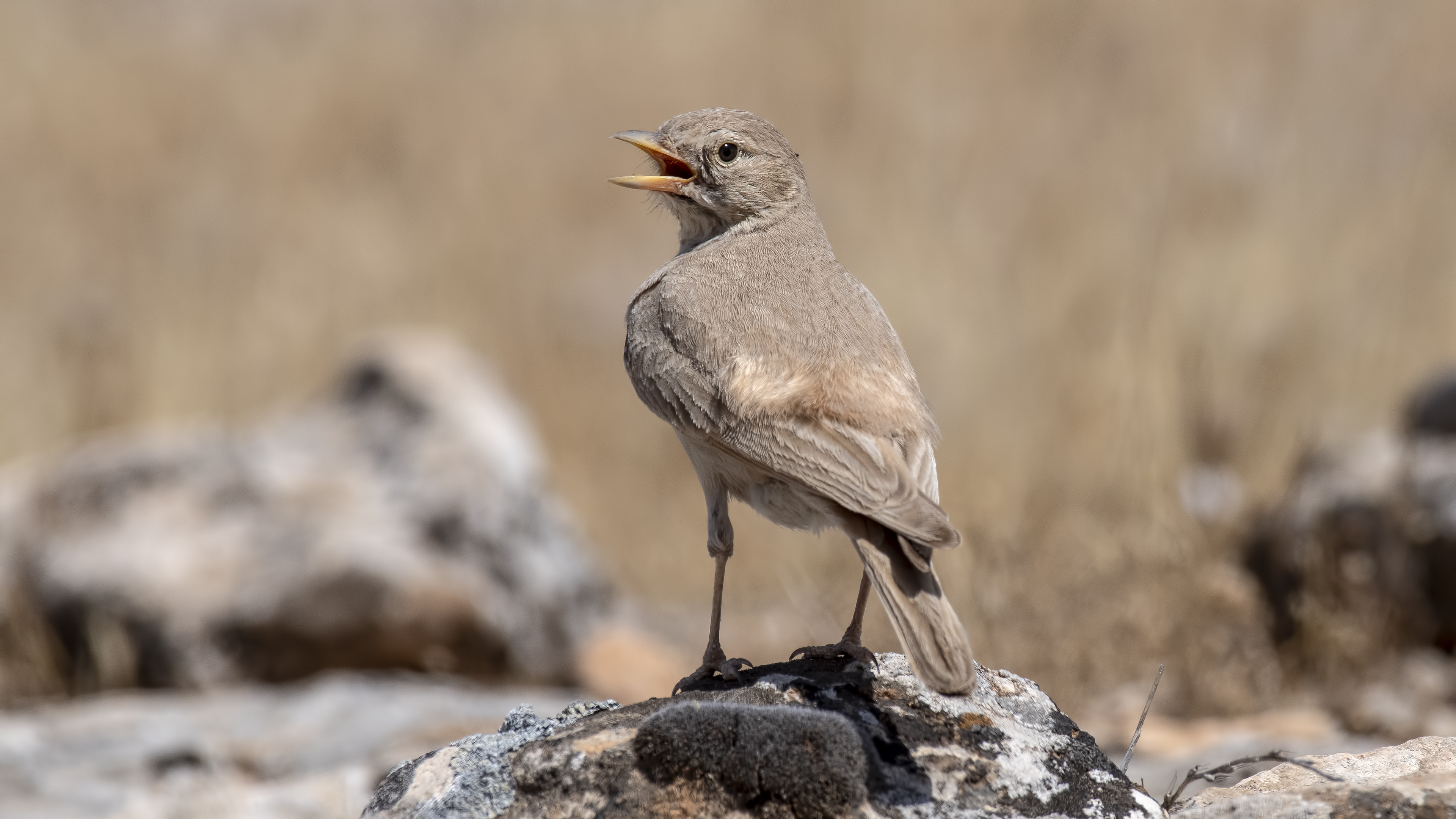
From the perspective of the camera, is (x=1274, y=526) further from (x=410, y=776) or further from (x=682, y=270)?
(x=410, y=776)

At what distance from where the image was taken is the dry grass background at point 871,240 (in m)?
7.61

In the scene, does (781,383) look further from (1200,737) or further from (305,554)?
(305,554)

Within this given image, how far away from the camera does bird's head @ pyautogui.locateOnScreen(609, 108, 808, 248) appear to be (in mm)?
4320

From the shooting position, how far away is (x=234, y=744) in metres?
5.79

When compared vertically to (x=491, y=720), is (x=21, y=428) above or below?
above

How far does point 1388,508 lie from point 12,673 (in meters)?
7.19

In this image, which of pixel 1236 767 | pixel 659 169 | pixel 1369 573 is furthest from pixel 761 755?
pixel 1369 573

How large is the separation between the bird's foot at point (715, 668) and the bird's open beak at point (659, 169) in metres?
1.45

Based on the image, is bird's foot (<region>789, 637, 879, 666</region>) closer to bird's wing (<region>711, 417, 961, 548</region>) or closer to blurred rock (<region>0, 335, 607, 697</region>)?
bird's wing (<region>711, 417, 961, 548</region>)

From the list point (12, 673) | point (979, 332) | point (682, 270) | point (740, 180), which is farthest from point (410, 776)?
point (979, 332)

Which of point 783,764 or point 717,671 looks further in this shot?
point 717,671

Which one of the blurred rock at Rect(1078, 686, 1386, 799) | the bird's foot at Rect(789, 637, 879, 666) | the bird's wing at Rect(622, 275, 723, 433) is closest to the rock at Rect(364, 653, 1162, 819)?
the bird's foot at Rect(789, 637, 879, 666)

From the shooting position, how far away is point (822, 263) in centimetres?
409

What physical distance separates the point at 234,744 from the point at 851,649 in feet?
11.5
